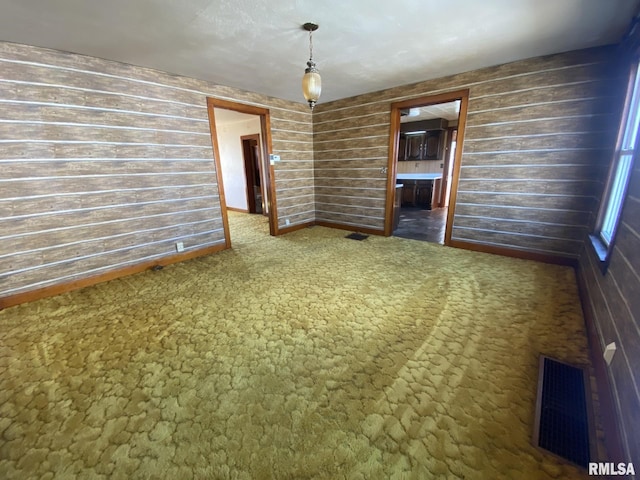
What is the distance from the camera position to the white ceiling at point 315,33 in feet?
6.33

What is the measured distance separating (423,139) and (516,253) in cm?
505

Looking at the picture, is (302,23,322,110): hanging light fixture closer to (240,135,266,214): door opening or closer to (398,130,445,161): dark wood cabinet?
(240,135,266,214): door opening

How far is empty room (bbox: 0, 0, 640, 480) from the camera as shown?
4.20 ft

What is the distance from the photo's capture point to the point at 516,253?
3.48m

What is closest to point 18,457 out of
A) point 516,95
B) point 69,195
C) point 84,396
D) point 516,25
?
point 84,396

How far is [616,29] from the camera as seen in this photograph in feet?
7.68

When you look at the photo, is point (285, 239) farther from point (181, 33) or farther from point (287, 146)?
point (181, 33)

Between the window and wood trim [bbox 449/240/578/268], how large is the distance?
27.5 inches

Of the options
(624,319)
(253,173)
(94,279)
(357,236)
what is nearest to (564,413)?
(624,319)

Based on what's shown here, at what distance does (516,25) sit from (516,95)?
1141 millimetres

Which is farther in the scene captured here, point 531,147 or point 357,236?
point 357,236

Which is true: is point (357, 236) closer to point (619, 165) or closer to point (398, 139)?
point (398, 139)

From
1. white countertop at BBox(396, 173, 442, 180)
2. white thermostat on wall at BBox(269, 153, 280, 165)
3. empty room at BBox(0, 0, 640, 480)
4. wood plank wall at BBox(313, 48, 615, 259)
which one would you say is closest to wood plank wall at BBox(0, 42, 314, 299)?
empty room at BBox(0, 0, 640, 480)

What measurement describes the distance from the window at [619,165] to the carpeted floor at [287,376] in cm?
63
